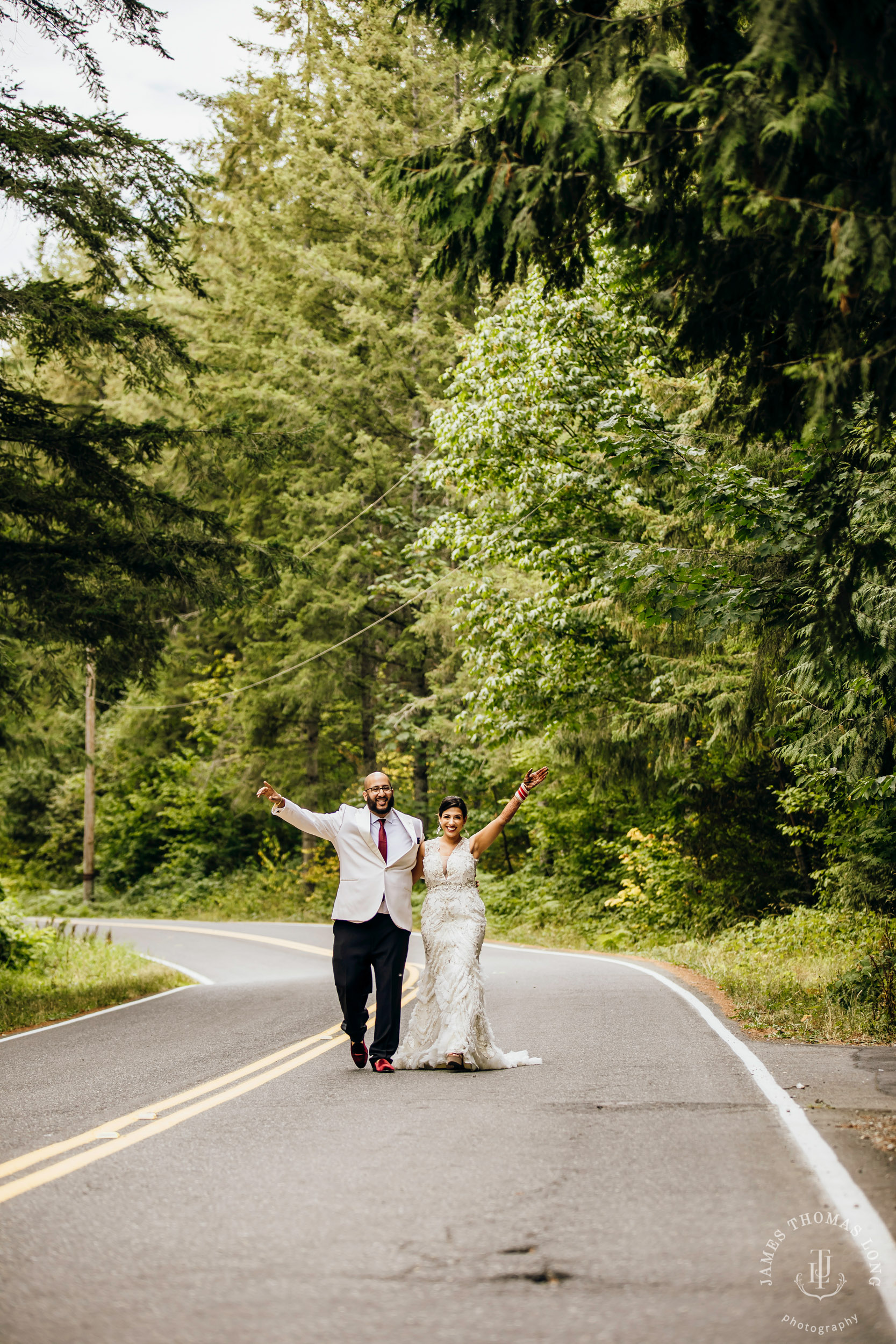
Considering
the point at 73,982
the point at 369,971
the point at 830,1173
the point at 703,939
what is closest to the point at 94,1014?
the point at 73,982

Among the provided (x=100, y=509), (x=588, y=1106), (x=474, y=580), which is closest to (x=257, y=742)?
(x=474, y=580)

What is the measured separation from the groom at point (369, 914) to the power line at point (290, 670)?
19.3 m

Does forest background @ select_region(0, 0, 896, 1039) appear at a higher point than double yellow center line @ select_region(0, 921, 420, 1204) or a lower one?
higher

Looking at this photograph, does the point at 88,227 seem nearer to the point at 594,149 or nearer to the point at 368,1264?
the point at 594,149

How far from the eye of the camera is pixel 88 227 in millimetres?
12234

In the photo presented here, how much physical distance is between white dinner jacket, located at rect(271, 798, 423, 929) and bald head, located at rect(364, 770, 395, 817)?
0.08 meters

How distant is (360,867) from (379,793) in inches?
21.1

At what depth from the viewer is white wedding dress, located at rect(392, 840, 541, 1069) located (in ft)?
25.4

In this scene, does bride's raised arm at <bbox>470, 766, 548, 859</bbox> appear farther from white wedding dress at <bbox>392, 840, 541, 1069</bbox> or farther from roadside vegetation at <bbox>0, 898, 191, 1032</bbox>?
roadside vegetation at <bbox>0, 898, 191, 1032</bbox>

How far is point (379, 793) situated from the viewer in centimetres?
785

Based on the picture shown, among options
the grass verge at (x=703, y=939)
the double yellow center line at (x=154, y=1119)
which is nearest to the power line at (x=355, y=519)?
the grass verge at (x=703, y=939)

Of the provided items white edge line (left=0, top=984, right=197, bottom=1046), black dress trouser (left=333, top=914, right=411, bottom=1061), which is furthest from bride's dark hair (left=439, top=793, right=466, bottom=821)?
white edge line (left=0, top=984, right=197, bottom=1046)

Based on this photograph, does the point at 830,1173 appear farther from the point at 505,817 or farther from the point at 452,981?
the point at 505,817

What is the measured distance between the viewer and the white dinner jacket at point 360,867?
7.77 meters
